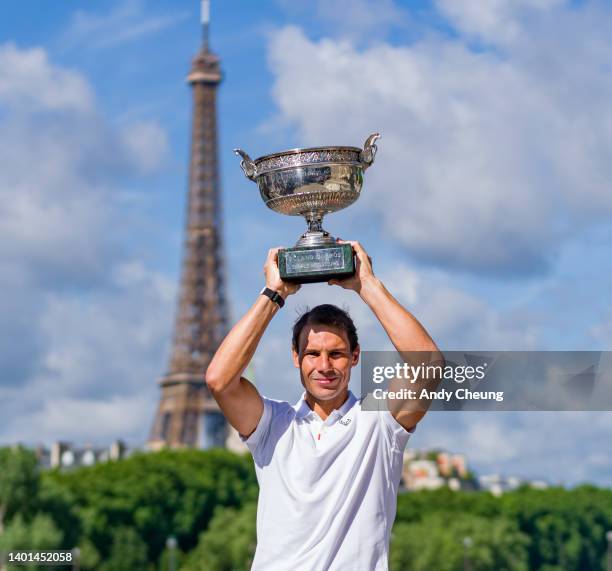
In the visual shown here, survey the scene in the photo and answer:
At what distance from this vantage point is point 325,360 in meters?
7.77

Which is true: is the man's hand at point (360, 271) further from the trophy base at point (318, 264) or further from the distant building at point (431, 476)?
the distant building at point (431, 476)

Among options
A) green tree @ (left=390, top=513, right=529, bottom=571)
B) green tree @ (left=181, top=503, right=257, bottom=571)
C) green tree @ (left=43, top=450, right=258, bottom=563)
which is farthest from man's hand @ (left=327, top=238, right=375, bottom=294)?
green tree @ (left=390, top=513, right=529, bottom=571)

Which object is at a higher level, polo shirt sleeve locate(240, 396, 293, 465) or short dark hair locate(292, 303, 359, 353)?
short dark hair locate(292, 303, 359, 353)

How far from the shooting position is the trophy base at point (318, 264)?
789 centimetres

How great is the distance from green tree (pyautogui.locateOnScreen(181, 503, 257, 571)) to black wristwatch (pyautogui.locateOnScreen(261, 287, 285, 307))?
67352mm

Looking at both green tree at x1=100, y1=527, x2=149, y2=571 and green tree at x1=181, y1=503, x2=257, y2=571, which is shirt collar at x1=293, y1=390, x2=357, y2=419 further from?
green tree at x1=100, y1=527, x2=149, y2=571

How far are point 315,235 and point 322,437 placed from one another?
0.97 metres

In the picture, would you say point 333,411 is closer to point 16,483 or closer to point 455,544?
point 16,483

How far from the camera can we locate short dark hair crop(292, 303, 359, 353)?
25.8 ft

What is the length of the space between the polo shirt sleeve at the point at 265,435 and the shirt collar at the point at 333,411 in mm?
95

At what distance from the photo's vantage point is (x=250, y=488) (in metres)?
93.6

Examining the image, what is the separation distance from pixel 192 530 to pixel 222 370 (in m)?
80.0

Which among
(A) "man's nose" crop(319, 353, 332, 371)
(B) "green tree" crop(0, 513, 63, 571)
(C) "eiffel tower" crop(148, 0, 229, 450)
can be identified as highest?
(C) "eiffel tower" crop(148, 0, 229, 450)

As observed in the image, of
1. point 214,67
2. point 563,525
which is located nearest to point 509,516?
point 563,525
